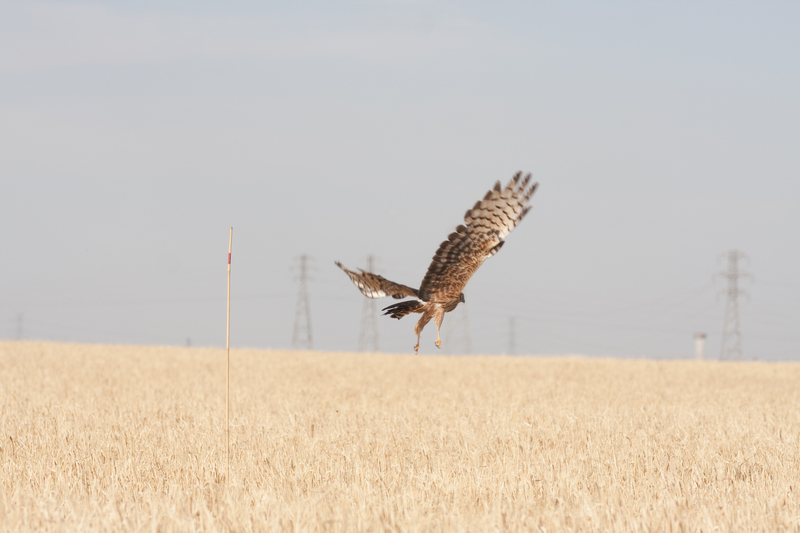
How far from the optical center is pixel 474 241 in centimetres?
662

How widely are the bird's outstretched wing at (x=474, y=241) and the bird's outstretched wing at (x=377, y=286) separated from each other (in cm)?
15

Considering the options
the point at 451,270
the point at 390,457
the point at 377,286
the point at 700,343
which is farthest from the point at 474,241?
the point at 700,343

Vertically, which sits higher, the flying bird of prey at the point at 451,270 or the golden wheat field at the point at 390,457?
the flying bird of prey at the point at 451,270

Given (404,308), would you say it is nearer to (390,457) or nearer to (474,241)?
(474,241)

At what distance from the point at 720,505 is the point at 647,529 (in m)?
1.13

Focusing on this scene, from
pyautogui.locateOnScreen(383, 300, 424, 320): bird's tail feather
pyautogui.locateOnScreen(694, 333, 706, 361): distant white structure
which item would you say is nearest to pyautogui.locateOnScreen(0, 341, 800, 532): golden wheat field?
pyautogui.locateOnScreen(383, 300, 424, 320): bird's tail feather

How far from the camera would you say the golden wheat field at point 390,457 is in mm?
6211

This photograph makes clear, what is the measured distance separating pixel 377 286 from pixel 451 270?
0.62 m

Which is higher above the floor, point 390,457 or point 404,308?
point 404,308

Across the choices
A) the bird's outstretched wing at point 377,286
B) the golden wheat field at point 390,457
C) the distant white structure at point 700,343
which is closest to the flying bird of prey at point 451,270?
the bird's outstretched wing at point 377,286

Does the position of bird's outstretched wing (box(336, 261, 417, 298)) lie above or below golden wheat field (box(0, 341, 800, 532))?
above

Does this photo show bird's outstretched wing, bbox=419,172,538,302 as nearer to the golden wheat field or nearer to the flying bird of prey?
the flying bird of prey

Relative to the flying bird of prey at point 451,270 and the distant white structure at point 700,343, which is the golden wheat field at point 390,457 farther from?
the distant white structure at point 700,343

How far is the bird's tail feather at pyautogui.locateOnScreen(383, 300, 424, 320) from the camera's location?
250 inches
